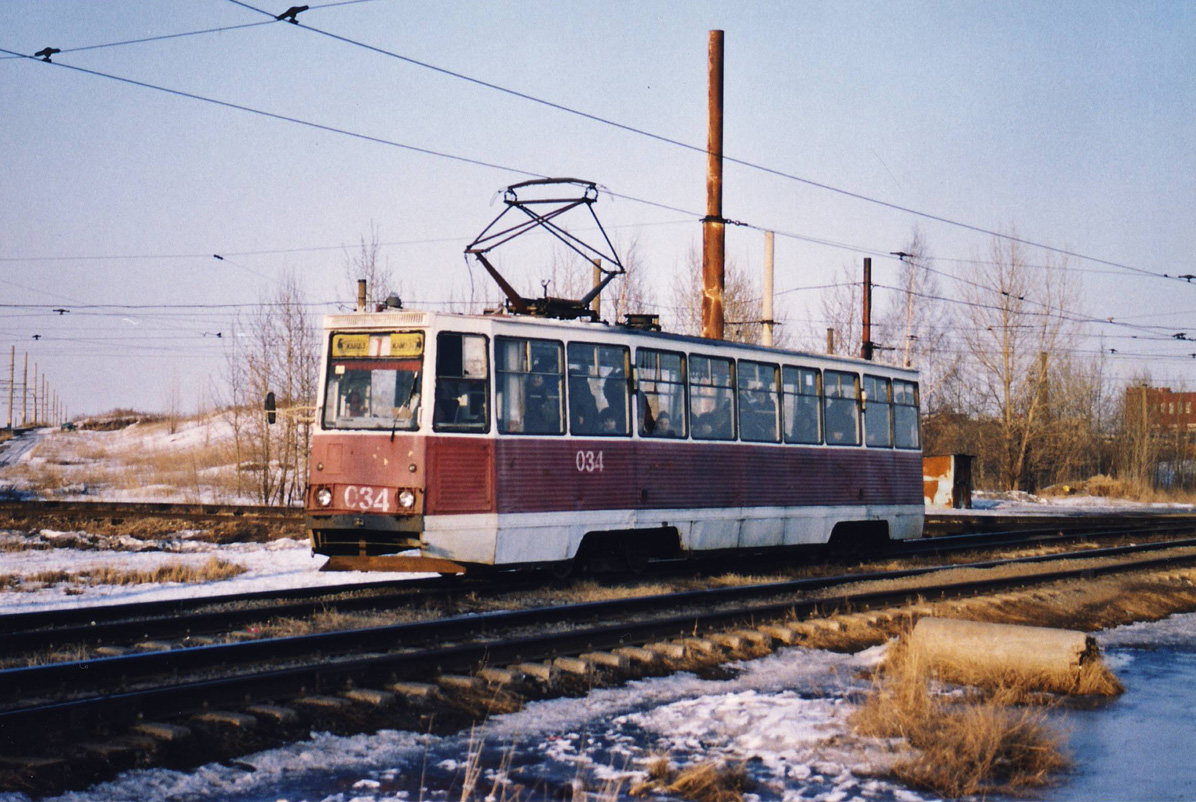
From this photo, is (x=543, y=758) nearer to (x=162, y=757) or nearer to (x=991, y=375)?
(x=162, y=757)

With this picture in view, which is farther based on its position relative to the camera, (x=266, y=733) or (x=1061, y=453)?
(x=1061, y=453)

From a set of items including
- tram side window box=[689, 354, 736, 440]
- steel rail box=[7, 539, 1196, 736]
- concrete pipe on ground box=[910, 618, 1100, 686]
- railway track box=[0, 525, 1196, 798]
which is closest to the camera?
railway track box=[0, 525, 1196, 798]

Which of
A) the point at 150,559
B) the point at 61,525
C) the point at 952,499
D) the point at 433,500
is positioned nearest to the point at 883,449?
the point at 433,500

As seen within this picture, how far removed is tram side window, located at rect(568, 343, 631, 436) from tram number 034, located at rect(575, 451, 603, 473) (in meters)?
0.24

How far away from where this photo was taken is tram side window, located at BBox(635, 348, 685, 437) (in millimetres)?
13617

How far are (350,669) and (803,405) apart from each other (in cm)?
1027

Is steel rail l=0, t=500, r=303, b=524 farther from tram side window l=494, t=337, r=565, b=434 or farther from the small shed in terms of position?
the small shed

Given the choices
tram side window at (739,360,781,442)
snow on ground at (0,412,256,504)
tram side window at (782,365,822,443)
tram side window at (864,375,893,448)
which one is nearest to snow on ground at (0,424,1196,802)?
tram side window at (739,360,781,442)

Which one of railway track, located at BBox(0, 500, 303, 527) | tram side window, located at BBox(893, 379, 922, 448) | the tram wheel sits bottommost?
railway track, located at BBox(0, 500, 303, 527)

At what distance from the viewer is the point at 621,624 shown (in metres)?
9.55

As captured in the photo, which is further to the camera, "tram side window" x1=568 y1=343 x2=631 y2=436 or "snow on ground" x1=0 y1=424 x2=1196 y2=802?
"tram side window" x1=568 y1=343 x2=631 y2=436

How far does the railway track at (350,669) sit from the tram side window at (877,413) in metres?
6.04

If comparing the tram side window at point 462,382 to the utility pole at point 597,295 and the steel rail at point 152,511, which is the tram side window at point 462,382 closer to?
the utility pole at point 597,295

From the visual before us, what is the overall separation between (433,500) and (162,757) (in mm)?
5738
